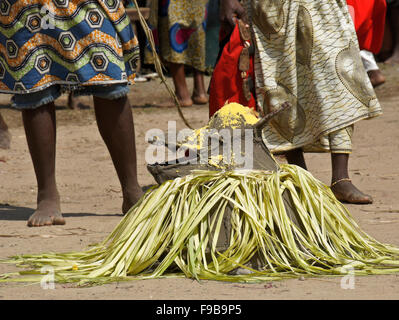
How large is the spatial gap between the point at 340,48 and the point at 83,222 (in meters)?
1.55

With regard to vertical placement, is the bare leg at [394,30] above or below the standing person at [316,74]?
above

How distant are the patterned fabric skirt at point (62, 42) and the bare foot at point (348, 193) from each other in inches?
49.7

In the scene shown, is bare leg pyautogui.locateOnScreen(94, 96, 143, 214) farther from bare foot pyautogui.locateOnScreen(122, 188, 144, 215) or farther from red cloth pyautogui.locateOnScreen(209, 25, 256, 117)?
red cloth pyautogui.locateOnScreen(209, 25, 256, 117)

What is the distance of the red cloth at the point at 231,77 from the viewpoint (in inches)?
185

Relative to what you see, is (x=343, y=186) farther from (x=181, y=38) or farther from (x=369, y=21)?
(x=181, y=38)

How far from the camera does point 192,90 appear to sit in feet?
29.5

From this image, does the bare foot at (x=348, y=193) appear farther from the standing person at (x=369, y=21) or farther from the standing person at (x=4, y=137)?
the standing person at (x=4, y=137)

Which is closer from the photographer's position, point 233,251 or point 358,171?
point 233,251

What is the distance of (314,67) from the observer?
454 cm

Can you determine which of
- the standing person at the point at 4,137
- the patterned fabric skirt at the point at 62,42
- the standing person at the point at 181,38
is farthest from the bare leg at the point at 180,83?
the patterned fabric skirt at the point at 62,42

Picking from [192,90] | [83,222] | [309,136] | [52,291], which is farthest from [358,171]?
[192,90]

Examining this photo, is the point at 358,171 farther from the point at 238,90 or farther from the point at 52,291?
the point at 52,291
